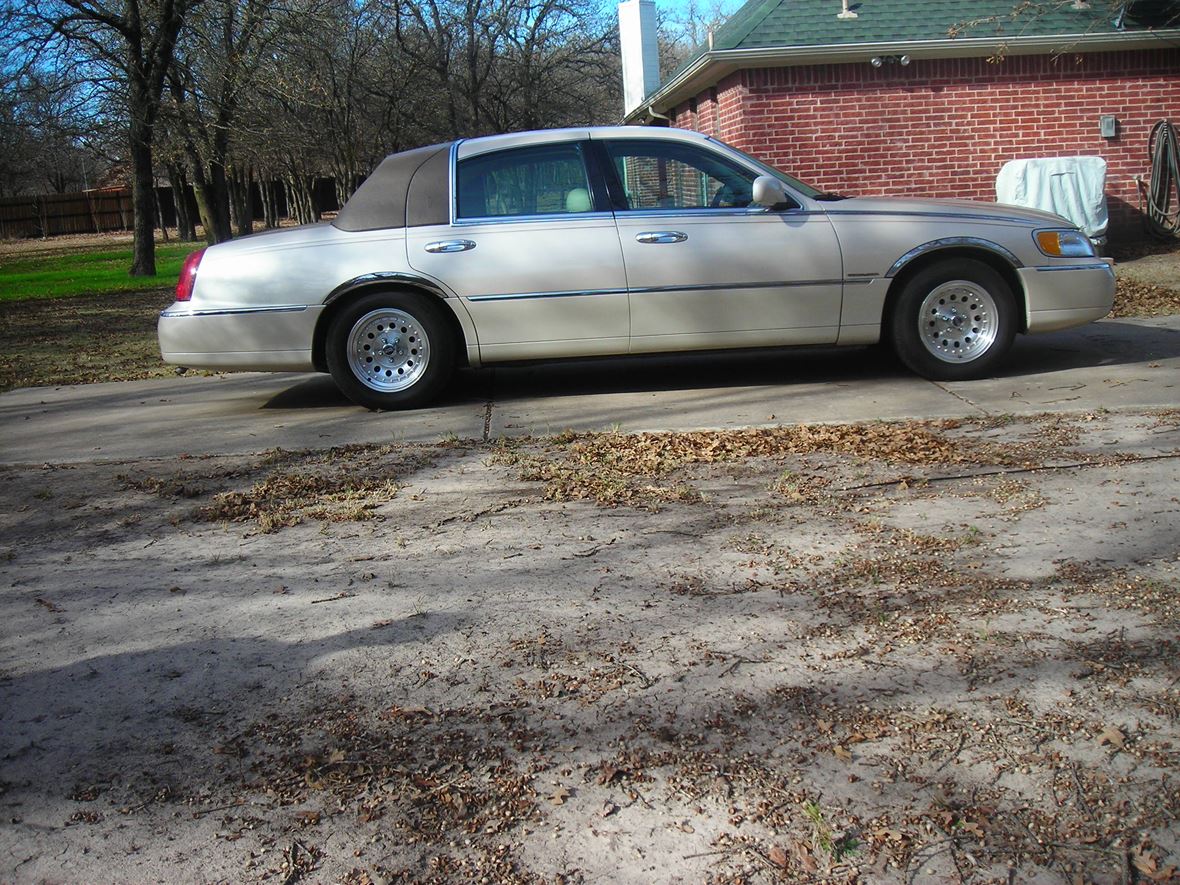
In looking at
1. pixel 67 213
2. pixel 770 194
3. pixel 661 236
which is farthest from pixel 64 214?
pixel 770 194

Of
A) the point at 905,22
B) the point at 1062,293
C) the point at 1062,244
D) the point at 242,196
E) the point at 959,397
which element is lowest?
the point at 959,397

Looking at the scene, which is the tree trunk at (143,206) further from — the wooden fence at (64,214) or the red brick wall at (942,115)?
the wooden fence at (64,214)

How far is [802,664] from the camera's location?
11.3ft

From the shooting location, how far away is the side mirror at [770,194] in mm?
7168

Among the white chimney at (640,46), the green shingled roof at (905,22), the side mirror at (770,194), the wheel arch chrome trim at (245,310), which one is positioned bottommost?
the wheel arch chrome trim at (245,310)

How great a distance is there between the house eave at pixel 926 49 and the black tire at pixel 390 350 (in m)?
8.43

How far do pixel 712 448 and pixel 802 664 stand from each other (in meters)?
2.63

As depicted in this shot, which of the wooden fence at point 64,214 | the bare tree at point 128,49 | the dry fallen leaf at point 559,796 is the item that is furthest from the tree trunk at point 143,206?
the wooden fence at point 64,214

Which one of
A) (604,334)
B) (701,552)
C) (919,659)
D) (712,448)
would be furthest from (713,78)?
(919,659)

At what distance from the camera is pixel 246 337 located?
24.1ft

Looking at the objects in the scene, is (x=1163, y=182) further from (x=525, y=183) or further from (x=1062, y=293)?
(x=525, y=183)

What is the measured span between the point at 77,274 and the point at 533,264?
72.1ft

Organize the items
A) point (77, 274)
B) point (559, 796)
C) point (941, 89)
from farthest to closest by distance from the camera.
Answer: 1. point (77, 274)
2. point (941, 89)
3. point (559, 796)

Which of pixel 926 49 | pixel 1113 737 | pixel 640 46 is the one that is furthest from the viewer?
pixel 640 46
